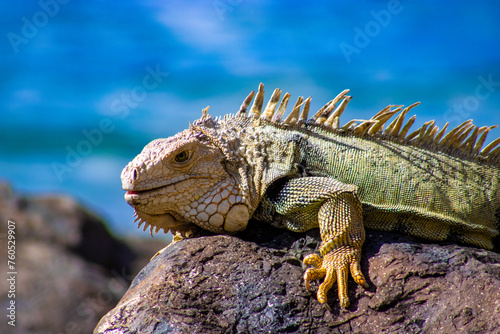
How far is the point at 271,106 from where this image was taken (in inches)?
213

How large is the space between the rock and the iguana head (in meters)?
0.27

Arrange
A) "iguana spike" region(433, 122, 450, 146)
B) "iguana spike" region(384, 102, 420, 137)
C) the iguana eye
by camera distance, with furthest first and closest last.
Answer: "iguana spike" region(433, 122, 450, 146), "iguana spike" region(384, 102, 420, 137), the iguana eye

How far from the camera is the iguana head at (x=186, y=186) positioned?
4.60m

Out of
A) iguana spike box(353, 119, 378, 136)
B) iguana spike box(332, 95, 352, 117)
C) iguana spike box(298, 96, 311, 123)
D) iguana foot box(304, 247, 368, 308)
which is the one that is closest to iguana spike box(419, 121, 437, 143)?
iguana spike box(353, 119, 378, 136)

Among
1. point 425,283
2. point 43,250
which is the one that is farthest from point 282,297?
point 43,250

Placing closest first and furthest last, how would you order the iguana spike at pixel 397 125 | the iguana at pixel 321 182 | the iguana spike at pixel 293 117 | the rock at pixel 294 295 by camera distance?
the rock at pixel 294 295, the iguana at pixel 321 182, the iguana spike at pixel 293 117, the iguana spike at pixel 397 125

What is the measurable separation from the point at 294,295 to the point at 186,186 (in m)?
1.45

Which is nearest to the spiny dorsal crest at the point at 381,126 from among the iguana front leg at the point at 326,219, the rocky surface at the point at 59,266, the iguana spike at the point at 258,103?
the iguana spike at the point at 258,103

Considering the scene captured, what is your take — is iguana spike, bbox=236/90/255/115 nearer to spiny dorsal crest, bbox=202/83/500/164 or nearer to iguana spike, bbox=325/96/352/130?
spiny dorsal crest, bbox=202/83/500/164

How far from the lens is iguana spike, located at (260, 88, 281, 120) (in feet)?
17.4

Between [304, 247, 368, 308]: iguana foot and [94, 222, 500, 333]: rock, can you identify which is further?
[304, 247, 368, 308]: iguana foot

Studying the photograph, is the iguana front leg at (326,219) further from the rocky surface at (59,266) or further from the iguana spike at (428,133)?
the rocky surface at (59,266)

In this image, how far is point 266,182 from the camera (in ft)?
15.5

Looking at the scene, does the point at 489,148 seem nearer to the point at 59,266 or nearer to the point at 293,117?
the point at 293,117
